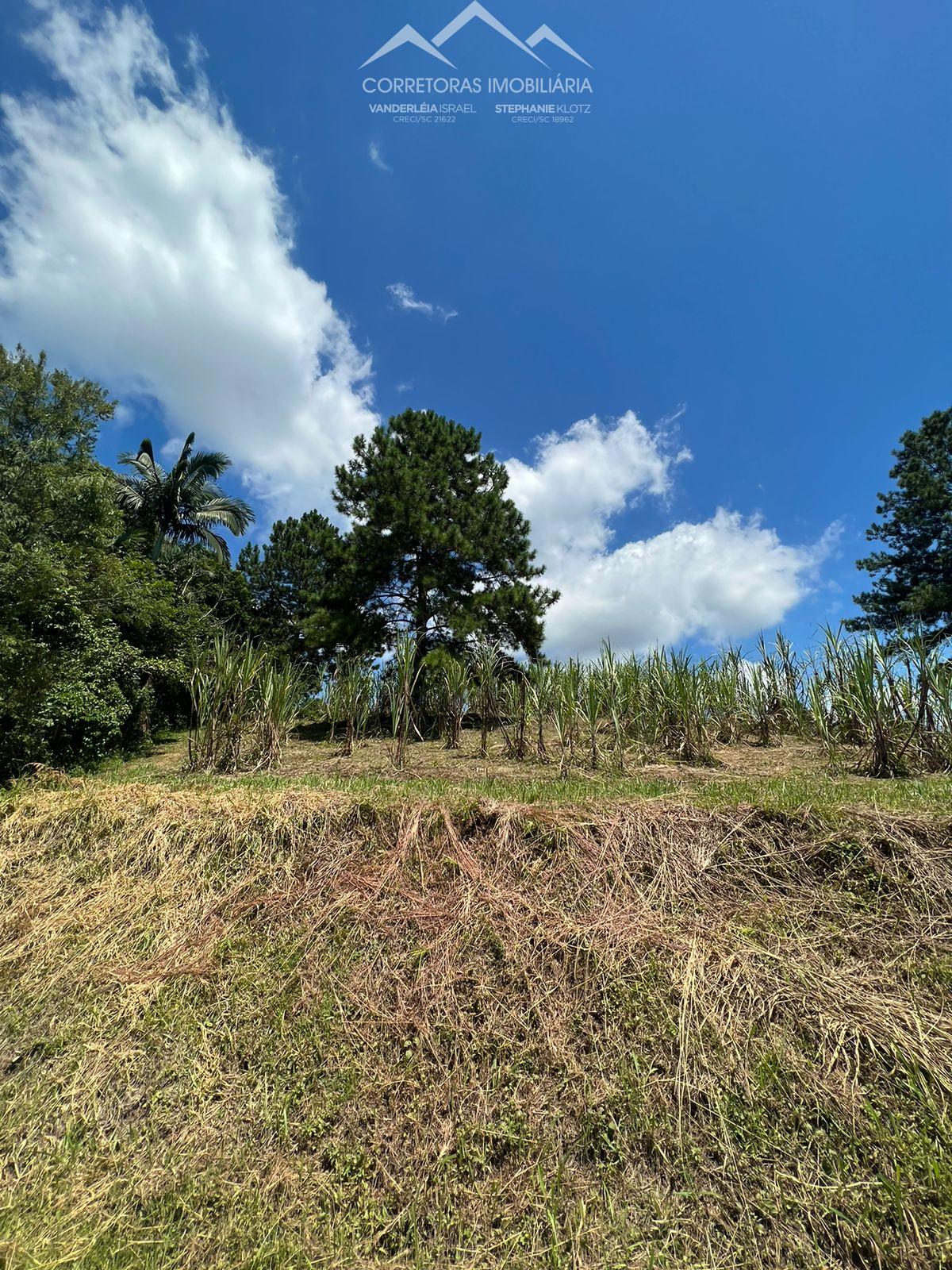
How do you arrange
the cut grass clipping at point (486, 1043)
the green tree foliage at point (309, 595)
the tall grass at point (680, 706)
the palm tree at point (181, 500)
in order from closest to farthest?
the cut grass clipping at point (486, 1043) < the tall grass at point (680, 706) < the green tree foliage at point (309, 595) < the palm tree at point (181, 500)

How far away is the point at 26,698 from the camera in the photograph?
235 inches

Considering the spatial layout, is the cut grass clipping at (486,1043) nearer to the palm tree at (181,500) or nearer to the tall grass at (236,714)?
the tall grass at (236,714)

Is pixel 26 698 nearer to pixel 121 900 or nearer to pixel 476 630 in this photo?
pixel 121 900

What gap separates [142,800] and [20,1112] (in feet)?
6.21

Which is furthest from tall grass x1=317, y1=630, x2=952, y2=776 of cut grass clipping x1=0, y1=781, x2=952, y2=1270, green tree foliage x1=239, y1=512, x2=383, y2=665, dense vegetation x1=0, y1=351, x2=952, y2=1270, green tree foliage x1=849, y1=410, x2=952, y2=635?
green tree foliage x1=849, y1=410, x2=952, y2=635

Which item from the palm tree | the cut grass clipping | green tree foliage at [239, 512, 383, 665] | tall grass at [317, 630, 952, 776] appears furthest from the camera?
the palm tree

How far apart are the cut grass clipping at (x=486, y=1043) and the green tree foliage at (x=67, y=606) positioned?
395 cm

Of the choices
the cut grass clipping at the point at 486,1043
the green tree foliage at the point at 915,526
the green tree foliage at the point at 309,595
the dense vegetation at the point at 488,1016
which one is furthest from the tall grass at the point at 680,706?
the green tree foliage at the point at 915,526

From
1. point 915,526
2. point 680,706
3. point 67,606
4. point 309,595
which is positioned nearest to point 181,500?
point 309,595

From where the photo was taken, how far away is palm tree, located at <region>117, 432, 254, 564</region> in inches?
818

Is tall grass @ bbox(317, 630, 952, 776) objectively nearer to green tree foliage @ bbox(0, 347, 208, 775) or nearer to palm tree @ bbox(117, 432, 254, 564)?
green tree foliage @ bbox(0, 347, 208, 775)

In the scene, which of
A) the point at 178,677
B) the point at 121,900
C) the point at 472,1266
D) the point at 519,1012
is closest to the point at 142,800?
the point at 121,900

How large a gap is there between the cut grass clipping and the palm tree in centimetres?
2070

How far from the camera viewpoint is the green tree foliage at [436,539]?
13.5m
